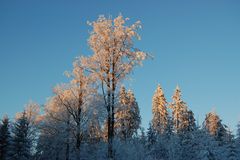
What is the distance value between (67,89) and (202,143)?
542 inches

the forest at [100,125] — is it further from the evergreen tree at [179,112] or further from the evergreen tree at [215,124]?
the evergreen tree at [215,124]

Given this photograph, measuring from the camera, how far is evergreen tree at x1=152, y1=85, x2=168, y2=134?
210ft

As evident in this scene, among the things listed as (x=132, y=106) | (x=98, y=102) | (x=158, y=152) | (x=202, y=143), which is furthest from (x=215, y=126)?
(x=98, y=102)

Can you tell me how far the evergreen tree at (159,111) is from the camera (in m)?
63.9

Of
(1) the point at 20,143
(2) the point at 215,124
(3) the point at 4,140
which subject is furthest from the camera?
(2) the point at 215,124

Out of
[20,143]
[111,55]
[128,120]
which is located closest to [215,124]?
[128,120]

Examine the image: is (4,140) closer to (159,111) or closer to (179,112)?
(159,111)

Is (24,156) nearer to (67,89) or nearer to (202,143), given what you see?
(67,89)

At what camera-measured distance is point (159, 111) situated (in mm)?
65375

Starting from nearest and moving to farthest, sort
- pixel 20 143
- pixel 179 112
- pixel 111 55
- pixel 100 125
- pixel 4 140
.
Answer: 1. pixel 111 55
2. pixel 100 125
3. pixel 20 143
4. pixel 4 140
5. pixel 179 112

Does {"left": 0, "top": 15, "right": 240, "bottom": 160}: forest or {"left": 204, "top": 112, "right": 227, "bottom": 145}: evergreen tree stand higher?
{"left": 204, "top": 112, "right": 227, "bottom": 145}: evergreen tree

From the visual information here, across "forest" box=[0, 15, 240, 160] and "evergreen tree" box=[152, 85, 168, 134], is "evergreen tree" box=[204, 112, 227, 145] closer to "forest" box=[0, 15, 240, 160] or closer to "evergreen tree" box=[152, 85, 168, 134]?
"evergreen tree" box=[152, 85, 168, 134]

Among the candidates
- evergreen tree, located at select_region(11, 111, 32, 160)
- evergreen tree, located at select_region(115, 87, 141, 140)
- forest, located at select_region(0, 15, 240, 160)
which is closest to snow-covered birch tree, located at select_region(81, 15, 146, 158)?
forest, located at select_region(0, 15, 240, 160)

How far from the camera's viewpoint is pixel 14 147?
42.7 metres
